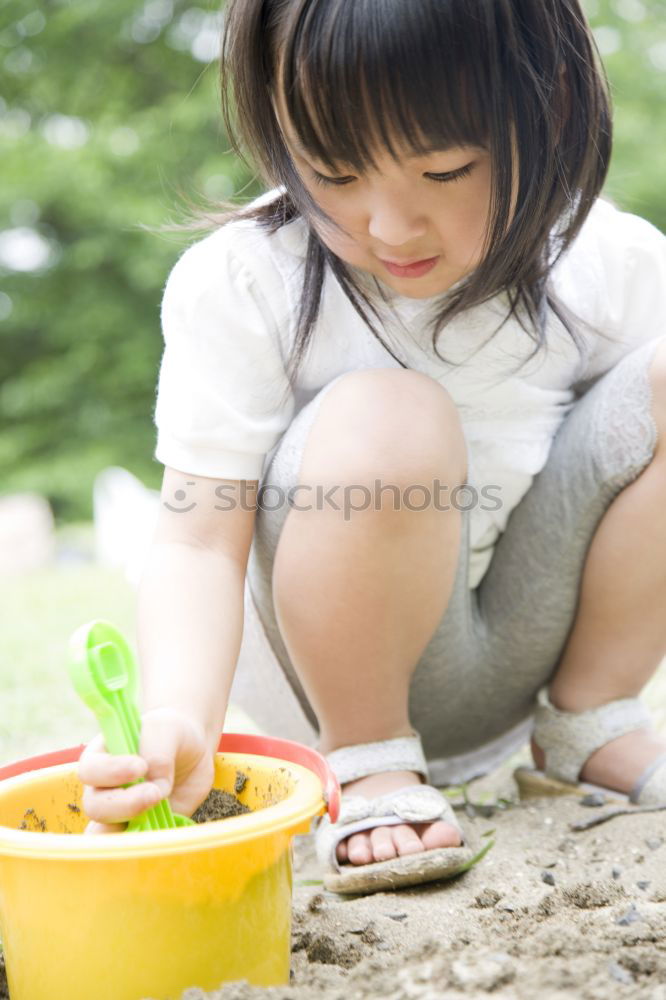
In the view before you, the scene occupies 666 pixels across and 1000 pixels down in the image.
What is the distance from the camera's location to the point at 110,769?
2.66 ft

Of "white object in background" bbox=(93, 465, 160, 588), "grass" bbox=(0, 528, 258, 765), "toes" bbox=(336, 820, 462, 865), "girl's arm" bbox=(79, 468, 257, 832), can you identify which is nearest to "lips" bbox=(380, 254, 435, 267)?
"girl's arm" bbox=(79, 468, 257, 832)

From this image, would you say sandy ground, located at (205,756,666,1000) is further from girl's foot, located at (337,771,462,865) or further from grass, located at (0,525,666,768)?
grass, located at (0,525,666,768)

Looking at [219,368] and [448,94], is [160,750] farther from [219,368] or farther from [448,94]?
[448,94]

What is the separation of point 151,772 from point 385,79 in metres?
0.58

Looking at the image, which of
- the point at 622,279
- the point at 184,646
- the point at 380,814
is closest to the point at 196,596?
the point at 184,646

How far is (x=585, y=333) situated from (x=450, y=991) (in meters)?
0.83

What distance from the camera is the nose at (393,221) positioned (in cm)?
99

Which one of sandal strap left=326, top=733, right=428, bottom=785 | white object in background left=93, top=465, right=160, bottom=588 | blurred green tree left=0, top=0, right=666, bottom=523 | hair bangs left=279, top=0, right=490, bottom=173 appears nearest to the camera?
hair bangs left=279, top=0, right=490, bottom=173

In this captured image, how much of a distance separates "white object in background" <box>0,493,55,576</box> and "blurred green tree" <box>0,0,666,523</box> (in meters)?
1.09

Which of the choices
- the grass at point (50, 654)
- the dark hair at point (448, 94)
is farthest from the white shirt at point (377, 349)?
the grass at point (50, 654)

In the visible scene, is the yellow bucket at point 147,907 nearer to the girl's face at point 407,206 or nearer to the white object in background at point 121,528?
the girl's face at point 407,206

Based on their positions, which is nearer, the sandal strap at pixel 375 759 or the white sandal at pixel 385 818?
the white sandal at pixel 385 818

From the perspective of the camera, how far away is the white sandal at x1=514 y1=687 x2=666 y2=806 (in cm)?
132
